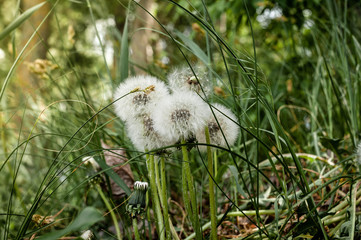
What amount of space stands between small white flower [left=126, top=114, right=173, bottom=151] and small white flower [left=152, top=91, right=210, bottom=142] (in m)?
0.04

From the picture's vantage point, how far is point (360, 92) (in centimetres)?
137

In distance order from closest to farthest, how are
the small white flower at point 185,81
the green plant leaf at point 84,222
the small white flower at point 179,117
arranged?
the green plant leaf at point 84,222
the small white flower at point 179,117
the small white flower at point 185,81

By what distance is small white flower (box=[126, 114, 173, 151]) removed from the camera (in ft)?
2.15

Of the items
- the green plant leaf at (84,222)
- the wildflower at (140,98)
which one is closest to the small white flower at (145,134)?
the wildflower at (140,98)

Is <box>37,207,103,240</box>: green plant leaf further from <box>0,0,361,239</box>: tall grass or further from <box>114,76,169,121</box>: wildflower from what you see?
<box>114,76,169,121</box>: wildflower

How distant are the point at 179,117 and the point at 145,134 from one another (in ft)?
0.34

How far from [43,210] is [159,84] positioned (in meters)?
0.92

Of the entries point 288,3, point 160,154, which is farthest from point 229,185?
point 288,3

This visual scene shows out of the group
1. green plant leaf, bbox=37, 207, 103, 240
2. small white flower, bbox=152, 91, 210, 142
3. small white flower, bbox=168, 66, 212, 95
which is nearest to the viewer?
green plant leaf, bbox=37, 207, 103, 240

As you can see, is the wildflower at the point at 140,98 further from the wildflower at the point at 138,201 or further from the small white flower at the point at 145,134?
the wildflower at the point at 138,201

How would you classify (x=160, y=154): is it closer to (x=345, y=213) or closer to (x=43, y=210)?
(x=345, y=213)

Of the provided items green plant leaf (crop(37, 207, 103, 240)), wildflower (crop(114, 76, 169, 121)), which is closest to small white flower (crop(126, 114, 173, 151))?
wildflower (crop(114, 76, 169, 121))

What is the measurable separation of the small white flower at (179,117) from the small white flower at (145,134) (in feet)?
0.14

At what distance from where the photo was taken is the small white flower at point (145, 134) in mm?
654
